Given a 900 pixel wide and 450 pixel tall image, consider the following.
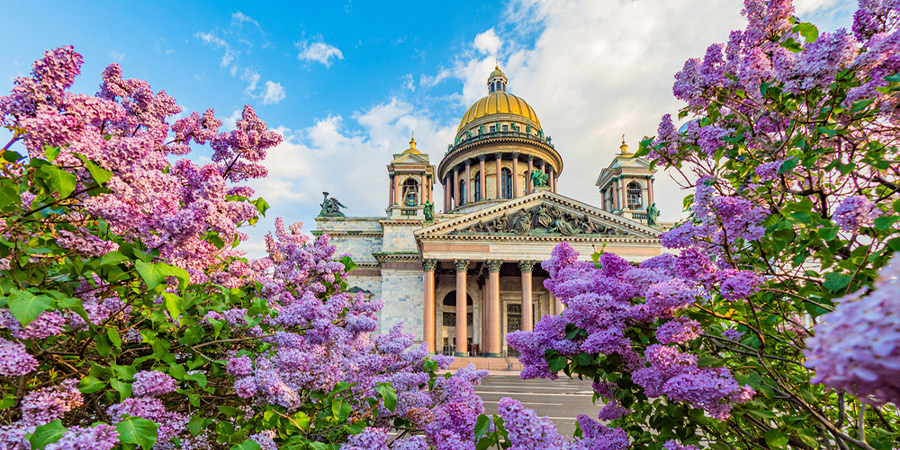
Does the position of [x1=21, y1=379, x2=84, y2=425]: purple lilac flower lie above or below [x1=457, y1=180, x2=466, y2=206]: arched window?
below

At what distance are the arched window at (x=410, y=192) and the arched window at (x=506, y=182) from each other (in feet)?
33.8

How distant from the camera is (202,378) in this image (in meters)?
2.35

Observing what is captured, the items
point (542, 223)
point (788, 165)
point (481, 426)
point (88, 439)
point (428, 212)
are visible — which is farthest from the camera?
point (428, 212)

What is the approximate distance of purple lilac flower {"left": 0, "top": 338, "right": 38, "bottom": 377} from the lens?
1774 mm

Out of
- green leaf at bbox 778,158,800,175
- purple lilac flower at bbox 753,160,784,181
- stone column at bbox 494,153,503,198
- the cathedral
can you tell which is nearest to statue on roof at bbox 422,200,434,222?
the cathedral

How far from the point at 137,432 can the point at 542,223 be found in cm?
2776

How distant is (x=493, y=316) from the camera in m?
26.6

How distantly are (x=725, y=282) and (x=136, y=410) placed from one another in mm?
3099

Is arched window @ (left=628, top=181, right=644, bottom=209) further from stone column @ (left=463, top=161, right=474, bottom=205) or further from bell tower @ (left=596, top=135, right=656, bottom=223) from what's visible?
stone column @ (left=463, top=161, right=474, bottom=205)

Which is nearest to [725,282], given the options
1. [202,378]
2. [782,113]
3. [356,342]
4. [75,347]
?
[782,113]

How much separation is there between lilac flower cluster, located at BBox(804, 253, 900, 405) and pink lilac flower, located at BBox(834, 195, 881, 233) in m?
1.89

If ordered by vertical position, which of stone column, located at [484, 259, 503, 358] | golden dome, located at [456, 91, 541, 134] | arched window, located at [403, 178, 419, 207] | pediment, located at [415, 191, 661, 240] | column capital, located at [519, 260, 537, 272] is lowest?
stone column, located at [484, 259, 503, 358]

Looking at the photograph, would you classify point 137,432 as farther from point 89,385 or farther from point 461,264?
point 461,264

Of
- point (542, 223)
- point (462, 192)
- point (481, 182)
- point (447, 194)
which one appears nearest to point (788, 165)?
point (542, 223)
